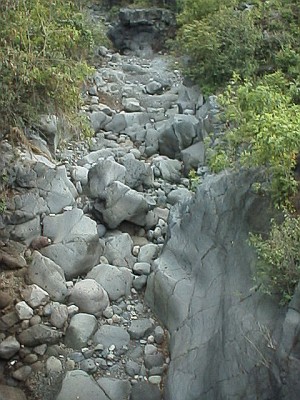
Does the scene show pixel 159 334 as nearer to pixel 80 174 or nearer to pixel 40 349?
pixel 40 349

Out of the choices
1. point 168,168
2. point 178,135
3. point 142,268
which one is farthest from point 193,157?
point 142,268

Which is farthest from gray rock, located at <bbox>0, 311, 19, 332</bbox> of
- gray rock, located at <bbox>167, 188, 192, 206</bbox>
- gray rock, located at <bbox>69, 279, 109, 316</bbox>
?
gray rock, located at <bbox>167, 188, 192, 206</bbox>

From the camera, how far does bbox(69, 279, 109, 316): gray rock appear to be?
7434 mm

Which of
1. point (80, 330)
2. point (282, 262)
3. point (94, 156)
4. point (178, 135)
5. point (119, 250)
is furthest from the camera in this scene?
point (178, 135)

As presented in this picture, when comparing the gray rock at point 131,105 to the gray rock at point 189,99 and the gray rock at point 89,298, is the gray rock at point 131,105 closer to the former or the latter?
the gray rock at point 189,99

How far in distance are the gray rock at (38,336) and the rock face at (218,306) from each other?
1218mm

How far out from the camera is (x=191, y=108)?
38.7 feet

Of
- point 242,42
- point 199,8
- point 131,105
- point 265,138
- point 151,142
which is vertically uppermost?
point 265,138

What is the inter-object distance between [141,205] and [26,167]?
5.44 feet

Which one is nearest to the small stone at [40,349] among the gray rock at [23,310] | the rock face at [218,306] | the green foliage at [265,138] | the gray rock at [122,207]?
the gray rock at [23,310]

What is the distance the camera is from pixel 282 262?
5426 millimetres

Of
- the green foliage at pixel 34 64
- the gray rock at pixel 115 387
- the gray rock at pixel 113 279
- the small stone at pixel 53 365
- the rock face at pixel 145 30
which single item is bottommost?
the rock face at pixel 145 30

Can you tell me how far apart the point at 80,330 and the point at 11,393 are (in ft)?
3.44

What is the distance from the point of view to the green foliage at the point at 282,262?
538 cm
